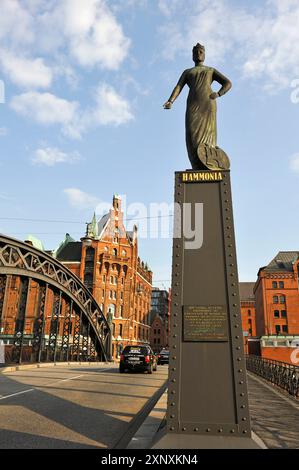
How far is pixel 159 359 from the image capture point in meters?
35.1

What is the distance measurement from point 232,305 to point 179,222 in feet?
4.65

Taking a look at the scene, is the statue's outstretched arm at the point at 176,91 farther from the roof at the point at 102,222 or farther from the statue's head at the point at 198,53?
the roof at the point at 102,222

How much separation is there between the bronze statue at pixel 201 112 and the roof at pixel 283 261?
62.9 m

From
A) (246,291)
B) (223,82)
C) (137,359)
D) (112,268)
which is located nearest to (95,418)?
(223,82)

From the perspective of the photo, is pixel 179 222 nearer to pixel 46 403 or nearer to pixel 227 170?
pixel 227 170

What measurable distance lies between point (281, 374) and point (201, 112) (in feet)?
44.0

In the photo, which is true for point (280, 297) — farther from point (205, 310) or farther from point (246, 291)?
point (205, 310)

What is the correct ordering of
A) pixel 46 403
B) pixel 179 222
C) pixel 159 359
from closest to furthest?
pixel 179 222 → pixel 46 403 → pixel 159 359

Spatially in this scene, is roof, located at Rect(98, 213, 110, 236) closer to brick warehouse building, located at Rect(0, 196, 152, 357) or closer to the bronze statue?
brick warehouse building, located at Rect(0, 196, 152, 357)

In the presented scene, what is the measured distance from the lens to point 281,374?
15.3m

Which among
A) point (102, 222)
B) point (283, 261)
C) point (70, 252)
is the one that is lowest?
point (283, 261)

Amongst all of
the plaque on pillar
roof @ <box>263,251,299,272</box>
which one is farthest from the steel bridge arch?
roof @ <box>263,251,299,272</box>

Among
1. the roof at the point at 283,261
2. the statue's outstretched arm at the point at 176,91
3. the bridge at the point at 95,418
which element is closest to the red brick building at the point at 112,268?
the roof at the point at 283,261
